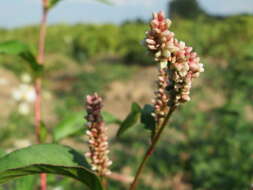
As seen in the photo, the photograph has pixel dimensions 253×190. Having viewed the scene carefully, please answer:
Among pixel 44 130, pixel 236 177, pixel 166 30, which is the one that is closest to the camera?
pixel 166 30

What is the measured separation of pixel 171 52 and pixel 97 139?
30 centimetres

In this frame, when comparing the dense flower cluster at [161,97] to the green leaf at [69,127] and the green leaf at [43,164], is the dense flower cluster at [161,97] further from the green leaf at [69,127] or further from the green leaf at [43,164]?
the green leaf at [69,127]

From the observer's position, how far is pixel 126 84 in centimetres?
1040

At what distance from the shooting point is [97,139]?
37.3 inches

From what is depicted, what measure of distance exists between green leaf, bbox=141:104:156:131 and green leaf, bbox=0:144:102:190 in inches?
6.9

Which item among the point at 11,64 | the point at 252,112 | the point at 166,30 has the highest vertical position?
the point at 166,30

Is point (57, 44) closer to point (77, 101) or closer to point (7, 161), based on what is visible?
point (77, 101)

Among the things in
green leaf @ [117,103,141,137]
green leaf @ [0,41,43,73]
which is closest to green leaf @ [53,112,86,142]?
green leaf @ [0,41,43,73]

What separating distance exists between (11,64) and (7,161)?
13509 mm

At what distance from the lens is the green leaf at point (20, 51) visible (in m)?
1.41

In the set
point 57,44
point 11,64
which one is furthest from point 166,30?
point 57,44

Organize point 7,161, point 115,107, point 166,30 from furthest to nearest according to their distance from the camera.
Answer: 1. point 115,107
2. point 7,161
3. point 166,30

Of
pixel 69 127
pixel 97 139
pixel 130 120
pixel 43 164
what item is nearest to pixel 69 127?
pixel 69 127

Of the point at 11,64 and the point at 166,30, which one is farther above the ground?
the point at 166,30
